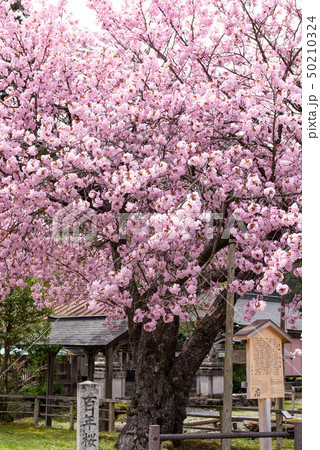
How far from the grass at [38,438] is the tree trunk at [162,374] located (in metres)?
2.14

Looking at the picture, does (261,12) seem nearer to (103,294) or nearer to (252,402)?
(103,294)

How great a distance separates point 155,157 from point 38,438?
8.30 metres

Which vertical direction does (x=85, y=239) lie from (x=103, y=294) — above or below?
above

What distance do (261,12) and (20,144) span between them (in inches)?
196

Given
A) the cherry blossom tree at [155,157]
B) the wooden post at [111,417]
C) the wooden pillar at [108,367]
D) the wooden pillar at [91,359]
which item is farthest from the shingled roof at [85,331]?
the cherry blossom tree at [155,157]

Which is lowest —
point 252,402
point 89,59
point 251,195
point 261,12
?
point 252,402

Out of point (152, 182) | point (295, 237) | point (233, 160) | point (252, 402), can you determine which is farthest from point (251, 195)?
point (252, 402)

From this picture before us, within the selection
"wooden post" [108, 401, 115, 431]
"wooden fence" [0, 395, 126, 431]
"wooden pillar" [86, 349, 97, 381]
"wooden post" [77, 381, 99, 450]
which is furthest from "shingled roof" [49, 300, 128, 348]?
"wooden post" [77, 381, 99, 450]

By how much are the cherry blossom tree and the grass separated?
251 cm

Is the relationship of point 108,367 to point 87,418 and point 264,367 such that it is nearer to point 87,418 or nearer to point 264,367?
point 87,418

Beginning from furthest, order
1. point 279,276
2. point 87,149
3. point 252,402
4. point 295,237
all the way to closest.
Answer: point 252,402
point 87,149
point 279,276
point 295,237

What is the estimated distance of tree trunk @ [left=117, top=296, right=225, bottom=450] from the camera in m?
10.4

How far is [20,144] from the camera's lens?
939cm

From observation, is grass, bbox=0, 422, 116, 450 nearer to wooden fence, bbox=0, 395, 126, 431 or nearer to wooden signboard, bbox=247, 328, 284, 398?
wooden fence, bbox=0, 395, 126, 431
